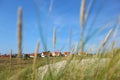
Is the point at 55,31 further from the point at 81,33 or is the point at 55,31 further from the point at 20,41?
the point at 20,41

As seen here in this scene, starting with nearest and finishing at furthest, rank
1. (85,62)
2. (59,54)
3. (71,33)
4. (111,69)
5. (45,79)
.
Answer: (111,69) < (71,33) < (45,79) < (59,54) < (85,62)

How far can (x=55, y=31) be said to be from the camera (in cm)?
265

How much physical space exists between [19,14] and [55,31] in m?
0.99

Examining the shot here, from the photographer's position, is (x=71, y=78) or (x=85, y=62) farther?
(x=85, y=62)

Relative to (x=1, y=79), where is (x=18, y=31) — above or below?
above

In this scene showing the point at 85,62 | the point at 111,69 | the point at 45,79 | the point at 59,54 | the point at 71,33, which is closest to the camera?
the point at 111,69

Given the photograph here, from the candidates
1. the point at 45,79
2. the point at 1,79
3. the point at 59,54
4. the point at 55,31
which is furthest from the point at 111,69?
the point at 1,79

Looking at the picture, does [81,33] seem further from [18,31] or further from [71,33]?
[71,33]

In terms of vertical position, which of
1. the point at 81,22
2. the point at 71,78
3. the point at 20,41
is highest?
the point at 81,22

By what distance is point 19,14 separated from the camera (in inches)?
66.1

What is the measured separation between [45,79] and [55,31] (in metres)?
0.64

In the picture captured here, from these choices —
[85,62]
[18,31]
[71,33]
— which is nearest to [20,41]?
[18,31]

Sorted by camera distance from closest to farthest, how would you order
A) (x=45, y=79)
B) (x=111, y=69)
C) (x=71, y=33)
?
(x=111, y=69)
(x=71, y=33)
(x=45, y=79)

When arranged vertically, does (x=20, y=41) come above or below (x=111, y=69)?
above
